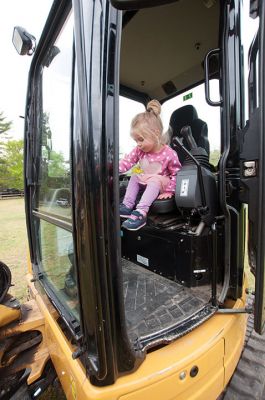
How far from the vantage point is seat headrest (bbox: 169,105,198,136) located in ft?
7.46

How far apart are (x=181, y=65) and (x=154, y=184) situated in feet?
4.18

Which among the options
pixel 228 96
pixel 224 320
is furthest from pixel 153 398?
pixel 228 96

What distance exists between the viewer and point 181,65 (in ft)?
7.54

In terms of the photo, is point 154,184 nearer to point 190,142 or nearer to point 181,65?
point 190,142

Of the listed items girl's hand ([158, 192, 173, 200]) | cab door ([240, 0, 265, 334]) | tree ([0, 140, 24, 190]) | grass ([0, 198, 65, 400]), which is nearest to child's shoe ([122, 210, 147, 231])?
girl's hand ([158, 192, 173, 200])

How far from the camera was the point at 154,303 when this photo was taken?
55.1 inches

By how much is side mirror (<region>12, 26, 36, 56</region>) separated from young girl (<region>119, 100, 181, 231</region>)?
2.89 ft

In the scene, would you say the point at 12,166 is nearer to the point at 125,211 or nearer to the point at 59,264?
the point at 125,211

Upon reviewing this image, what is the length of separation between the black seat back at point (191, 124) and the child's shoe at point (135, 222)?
2.81 feet

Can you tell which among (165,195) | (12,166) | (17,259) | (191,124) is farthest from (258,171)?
(12,166)

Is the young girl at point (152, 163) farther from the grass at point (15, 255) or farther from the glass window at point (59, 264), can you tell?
the grass at point (15, 255)

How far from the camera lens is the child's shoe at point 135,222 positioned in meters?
1.74

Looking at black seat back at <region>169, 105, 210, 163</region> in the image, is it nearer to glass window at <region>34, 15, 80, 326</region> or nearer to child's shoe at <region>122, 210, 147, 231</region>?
child's shoe at <region>122, 210, 147, 231</region>

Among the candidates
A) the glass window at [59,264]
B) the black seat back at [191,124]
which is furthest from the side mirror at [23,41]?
the black seat back at [191,124]
